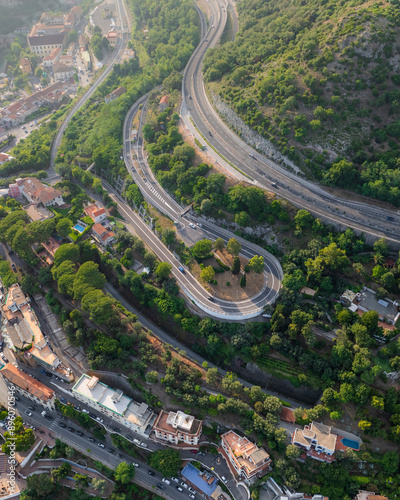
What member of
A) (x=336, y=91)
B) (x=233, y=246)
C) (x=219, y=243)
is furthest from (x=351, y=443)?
(x=336, y=91)

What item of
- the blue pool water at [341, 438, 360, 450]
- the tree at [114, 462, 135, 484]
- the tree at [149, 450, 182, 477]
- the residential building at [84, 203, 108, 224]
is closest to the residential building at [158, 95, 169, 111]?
the residential building at [84, 203, 108, 224]

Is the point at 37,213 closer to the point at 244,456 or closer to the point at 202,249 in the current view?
the point at 202,249

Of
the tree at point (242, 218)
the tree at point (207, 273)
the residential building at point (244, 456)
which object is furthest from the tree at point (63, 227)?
the residential building at point (244, 456)

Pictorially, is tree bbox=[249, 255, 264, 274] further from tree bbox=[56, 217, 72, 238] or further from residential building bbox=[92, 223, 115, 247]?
tree bbox=[56, 217, 72, 238]

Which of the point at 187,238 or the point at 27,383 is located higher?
the point at 187,238

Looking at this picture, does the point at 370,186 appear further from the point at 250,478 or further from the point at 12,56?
the point at 12,56

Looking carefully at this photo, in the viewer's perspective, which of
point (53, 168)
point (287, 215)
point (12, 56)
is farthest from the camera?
point (12, 56)

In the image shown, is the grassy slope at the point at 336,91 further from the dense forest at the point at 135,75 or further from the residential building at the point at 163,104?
the dense forest at the point at 135,75

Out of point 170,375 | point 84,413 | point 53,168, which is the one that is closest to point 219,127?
point 53,168
